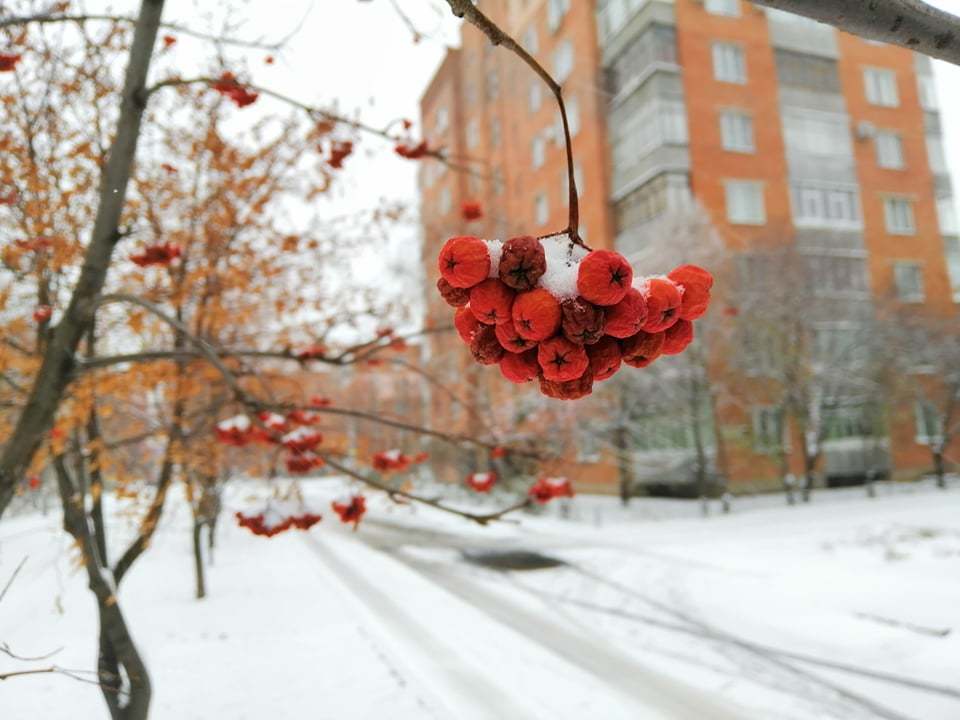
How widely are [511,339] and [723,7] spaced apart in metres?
25.9

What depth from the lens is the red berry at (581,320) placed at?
958 millimetres

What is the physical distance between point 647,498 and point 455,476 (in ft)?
20.4

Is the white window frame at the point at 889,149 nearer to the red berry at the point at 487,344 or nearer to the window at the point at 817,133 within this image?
the window at the point at 817,133

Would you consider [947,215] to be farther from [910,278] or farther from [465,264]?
[465,264]

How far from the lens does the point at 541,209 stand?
23062 mm

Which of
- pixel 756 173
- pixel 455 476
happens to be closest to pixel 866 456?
pixel 756 173

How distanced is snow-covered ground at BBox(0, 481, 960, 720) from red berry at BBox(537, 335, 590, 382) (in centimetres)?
244

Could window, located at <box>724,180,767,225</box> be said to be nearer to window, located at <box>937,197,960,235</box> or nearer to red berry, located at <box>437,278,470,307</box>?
window, located at <box>937,197,960,235</box>

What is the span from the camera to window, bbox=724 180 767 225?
21578mm

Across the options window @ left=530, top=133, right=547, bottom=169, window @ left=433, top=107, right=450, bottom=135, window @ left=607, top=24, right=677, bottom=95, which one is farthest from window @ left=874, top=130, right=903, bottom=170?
window @ left=433, top=107, right=450, bottom=135

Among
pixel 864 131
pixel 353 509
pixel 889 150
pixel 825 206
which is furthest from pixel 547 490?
pixel 889 150

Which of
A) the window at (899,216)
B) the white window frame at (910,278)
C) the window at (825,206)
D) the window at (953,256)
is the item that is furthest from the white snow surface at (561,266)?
the window at (953,256)

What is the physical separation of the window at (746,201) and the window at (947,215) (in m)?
8.90

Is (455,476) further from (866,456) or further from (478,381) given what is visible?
(866,456)
